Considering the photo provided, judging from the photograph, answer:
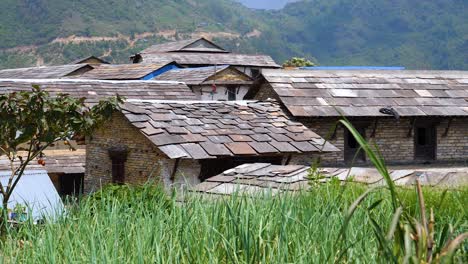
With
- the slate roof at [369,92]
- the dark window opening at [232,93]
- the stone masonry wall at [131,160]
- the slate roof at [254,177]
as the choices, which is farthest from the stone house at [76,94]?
the dark window opening at [232,93]

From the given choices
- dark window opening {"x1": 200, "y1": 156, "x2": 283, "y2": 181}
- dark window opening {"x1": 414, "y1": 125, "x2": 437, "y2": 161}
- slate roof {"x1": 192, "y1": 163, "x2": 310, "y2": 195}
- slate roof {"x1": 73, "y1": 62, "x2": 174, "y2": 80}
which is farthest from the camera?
slate roof {"x1": 73, "y1": 62, "x2": 174, "y2": 80}

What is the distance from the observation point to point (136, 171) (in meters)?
16.8

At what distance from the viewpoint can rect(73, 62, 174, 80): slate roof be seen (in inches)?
1412

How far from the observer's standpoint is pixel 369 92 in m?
21.6

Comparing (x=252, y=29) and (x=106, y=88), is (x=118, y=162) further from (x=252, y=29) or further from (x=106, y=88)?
(x=252, y=29)

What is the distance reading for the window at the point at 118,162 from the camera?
679 inches

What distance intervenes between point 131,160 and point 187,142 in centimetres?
154

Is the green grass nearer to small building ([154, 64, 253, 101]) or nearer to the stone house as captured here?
the stone house

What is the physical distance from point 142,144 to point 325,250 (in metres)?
11.6

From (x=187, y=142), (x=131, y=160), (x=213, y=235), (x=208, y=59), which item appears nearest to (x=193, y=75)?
(x=208, y=59)

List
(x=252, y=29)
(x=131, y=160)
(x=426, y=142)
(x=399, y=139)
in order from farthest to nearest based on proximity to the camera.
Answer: (x=252, y=29) → (x=426, y=142) → (x=399, y=139) → (x=131, y=160)

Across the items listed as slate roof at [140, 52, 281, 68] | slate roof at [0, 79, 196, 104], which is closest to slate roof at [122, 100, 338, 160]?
slate roof at [0, 79, 196, 104]

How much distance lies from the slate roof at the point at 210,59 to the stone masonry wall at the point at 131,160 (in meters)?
23.4

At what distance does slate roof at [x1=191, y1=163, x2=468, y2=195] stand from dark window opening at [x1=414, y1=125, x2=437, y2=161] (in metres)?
8.94
